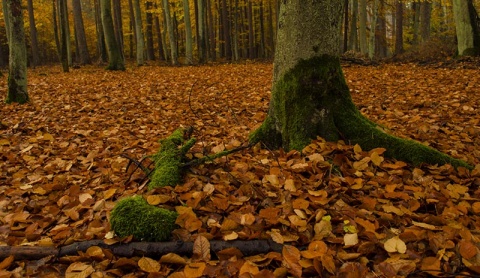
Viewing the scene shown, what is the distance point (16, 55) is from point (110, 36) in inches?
256

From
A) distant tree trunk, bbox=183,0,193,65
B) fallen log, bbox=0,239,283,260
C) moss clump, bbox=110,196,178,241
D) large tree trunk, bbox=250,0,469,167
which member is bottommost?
fallen log, bbox=0,239,283,260

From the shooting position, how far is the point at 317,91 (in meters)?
3.34

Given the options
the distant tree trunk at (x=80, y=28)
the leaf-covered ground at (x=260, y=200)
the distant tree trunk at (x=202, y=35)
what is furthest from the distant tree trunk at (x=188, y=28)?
the leaf-covered ground at (x=260, y=200)

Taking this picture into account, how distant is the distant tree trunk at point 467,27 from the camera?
11.3 m

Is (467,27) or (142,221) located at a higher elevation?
(467,27)

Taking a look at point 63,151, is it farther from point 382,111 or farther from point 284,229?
point 382,111

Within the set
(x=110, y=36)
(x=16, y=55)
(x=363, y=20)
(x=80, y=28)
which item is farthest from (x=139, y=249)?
(x=80, y=28)

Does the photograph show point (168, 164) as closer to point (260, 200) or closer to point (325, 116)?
point (260, 200)

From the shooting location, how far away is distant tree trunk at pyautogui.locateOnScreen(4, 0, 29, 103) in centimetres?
698

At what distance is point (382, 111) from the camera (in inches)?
216

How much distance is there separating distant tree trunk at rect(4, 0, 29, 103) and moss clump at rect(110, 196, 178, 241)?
6.34m

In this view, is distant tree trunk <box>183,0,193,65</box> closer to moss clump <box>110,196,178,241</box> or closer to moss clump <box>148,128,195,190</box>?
moss clump <box>148,128,195,190</box>

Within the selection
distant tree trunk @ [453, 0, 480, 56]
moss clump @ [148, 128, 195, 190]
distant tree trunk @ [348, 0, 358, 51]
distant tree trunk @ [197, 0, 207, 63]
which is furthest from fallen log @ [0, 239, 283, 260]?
distant tree trunk @ [348, 0, 358, 51]

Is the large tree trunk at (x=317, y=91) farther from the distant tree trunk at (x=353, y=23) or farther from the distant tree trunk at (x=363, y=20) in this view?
the distant tree trunk at (x=353, y=23)
